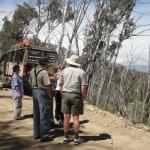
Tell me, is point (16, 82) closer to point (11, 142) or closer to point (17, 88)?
point (17, 88)

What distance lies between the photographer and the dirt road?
9.08 meters

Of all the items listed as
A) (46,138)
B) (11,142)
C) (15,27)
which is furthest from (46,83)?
(15,27)

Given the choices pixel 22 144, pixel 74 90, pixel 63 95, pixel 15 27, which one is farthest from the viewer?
pixel 15 27

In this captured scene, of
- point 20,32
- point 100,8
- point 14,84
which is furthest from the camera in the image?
point 20,32

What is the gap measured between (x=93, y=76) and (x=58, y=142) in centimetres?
961

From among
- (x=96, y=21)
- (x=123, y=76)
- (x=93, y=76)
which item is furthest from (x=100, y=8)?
(x=123, y=76)

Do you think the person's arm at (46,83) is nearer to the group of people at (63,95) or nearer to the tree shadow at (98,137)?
the group of people at (63,95)

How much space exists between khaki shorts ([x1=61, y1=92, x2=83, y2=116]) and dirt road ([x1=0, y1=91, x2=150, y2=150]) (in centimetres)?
72

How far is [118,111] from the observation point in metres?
15.4

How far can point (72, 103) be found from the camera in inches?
353

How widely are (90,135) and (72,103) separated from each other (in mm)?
1542

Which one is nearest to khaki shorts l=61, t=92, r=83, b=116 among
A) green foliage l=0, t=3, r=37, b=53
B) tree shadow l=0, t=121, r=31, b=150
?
tree shadow l=0, t=121, r=31, b=150

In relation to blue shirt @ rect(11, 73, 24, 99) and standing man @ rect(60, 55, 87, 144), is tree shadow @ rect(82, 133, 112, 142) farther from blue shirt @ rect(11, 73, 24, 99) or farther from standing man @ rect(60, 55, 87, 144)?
blue shirt @ rect(11, 73, 24, 99)

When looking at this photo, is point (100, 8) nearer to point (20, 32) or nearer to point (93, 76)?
point (93, 76)
